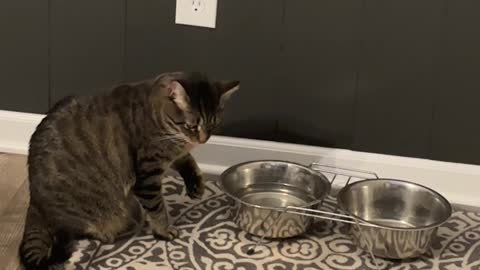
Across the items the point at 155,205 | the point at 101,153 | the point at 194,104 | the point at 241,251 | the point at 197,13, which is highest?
the point at 197,13

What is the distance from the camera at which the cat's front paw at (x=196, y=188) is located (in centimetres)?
211

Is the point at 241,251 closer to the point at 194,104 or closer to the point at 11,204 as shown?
the point at 194,104

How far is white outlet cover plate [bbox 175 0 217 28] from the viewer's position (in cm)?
215

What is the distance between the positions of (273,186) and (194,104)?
1.55ft

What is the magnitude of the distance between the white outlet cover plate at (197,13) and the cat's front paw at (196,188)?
0.44 m

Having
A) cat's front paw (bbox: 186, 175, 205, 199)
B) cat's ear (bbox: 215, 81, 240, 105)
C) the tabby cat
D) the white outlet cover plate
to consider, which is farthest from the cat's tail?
the white outlet cover plate

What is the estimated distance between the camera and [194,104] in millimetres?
1792

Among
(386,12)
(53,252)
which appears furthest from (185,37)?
(53,252)

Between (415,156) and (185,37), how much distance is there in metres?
0.75

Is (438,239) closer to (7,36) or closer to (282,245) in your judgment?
(282,245)

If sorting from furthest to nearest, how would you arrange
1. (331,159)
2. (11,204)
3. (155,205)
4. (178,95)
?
(331,159) < (11,204) < (155,205) < (178,95)

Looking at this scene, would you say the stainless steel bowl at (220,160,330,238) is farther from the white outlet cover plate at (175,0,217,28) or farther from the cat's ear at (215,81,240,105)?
the white outlet cover plate at (175,0,217,28)

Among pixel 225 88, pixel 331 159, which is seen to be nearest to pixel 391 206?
pixel 331 159

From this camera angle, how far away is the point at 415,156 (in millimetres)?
2246
